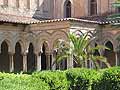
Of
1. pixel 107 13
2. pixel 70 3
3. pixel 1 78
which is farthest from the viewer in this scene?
pixel 70 3

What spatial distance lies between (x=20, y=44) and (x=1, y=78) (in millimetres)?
13637

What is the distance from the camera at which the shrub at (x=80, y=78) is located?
1331 centimetres

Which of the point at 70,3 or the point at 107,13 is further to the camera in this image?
the point at 70,3

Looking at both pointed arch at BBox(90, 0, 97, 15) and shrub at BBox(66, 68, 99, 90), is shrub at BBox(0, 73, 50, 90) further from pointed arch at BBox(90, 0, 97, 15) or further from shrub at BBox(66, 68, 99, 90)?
pointed arch at BBox(90, 0, 97, 15)

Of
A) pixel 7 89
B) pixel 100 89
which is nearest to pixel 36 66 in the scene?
pixel 100 89

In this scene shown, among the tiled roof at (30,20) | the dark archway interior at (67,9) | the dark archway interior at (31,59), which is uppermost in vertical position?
the dark archway interior at (67,9)

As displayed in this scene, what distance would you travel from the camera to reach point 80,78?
13.4 metres

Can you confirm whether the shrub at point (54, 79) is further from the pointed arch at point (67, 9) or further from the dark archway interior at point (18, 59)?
the pointed arch at point (67, 9)

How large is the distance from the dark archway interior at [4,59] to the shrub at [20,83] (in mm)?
13568

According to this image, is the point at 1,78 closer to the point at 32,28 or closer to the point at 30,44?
the point at 32,28

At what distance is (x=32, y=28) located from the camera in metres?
24.8

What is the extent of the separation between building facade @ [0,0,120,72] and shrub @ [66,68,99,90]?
840cm

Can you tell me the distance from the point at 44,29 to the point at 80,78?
1102cm

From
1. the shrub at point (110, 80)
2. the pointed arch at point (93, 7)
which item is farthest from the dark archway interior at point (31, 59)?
the shrub at point (110, 80)
